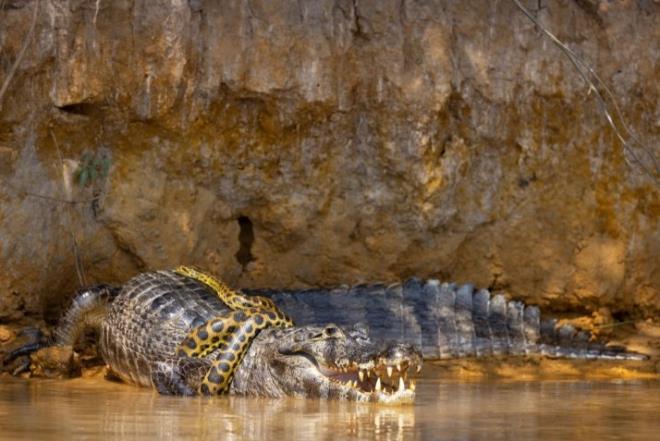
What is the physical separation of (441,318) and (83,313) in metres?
2.20

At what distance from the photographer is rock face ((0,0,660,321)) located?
8023 mm

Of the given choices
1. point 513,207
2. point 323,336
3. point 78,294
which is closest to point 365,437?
point 323,336

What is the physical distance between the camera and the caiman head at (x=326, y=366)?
638 cm

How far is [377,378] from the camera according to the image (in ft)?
21.4

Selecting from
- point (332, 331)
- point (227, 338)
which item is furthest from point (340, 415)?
point (227, 338)

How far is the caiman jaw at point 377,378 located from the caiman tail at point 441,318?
1.50 m

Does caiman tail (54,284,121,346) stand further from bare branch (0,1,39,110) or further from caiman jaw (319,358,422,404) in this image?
caiman jaw (319,358,422,404)

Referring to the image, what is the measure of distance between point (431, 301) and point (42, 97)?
106 inches

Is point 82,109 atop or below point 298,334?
atop

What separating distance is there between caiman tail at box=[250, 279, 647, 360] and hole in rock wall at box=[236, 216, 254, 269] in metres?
0.37

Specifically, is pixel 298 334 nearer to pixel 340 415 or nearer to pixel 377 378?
pixel 377 378

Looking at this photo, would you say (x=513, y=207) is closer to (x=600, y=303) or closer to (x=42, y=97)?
(x=600, y=303)

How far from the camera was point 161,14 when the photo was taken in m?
8.01

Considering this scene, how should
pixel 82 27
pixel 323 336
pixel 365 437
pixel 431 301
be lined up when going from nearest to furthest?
pixel 365 437 < pixel 323 336 < pixel 82 27 < pixel 431 301
